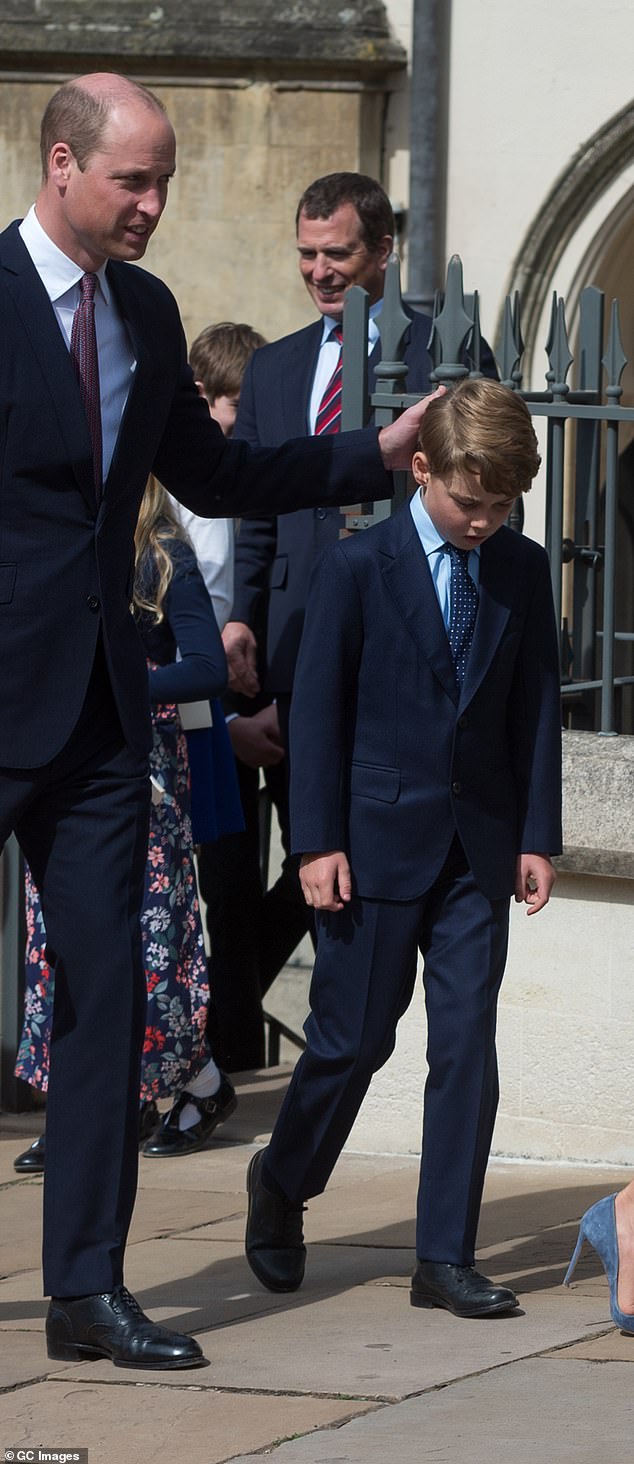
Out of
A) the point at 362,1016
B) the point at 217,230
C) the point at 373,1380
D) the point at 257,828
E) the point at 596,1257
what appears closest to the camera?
the point at 373,1380

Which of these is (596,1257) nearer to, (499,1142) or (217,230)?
(499,1142)

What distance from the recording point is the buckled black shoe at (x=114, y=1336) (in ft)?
12.2

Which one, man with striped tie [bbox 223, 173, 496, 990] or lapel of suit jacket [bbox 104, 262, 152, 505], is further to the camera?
man with striped tie [bbox 223, 173, 496, 990]

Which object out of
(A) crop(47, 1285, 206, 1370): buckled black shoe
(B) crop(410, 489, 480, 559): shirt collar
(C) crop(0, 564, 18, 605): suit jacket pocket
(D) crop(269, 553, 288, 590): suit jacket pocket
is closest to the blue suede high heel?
(A) crop(47, 1285, 206, 1370): buckled black shoe

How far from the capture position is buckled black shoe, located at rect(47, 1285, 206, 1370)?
12.2ft


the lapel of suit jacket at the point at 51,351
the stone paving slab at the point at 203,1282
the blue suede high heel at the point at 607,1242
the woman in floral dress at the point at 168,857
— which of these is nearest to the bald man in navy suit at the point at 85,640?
the lapel of suit jacket at the point at 51,351

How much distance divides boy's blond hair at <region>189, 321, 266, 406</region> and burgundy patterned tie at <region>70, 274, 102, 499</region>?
2459 mm

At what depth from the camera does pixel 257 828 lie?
648cm

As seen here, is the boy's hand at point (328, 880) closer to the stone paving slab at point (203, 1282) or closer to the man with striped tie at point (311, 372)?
the stone paving slab at point (203, 1282)

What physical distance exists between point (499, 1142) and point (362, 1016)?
4.56 ft

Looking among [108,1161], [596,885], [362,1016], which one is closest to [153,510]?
[596,885]

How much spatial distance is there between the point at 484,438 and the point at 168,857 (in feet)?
6.10

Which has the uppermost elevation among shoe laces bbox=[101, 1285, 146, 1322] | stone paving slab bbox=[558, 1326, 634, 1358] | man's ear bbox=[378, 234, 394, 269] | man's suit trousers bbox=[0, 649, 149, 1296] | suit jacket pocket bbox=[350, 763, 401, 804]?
man's ear bbox=[378, 234, 394, 269]

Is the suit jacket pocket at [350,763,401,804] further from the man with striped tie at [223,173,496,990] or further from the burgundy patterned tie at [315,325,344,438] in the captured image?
the burgundy patterned tie at [315,325,344,438]
